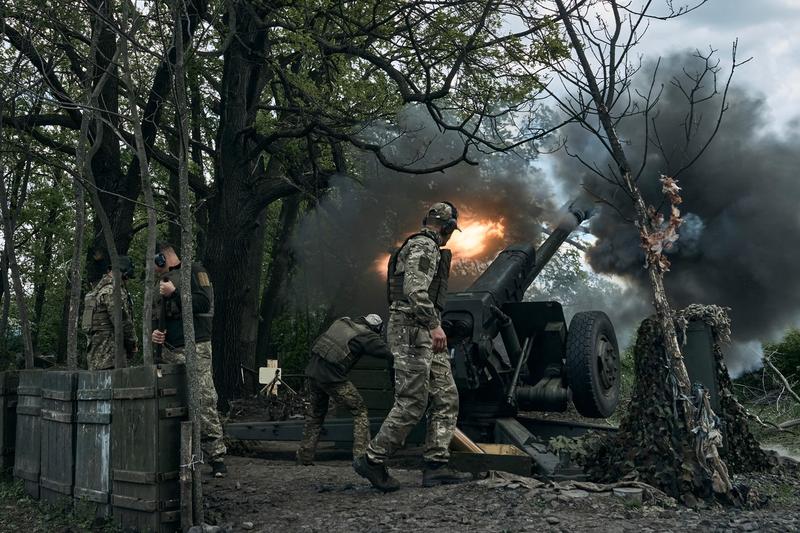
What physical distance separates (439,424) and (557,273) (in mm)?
17833

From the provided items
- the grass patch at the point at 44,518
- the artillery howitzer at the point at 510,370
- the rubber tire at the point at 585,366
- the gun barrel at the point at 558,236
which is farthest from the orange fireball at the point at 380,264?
the grass patch at the point at 44,518

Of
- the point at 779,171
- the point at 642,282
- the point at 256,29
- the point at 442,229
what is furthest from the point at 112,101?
the point at 779,171

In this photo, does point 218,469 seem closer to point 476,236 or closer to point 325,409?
point 325,409

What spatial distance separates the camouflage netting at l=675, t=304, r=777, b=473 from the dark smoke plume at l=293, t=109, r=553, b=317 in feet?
21.5

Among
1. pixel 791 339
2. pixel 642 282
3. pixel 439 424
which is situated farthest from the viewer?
pixel 642 282

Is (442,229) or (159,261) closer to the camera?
(442,229)

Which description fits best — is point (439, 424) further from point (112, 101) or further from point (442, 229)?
point (112, 101)

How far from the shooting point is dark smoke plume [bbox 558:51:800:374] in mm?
12961

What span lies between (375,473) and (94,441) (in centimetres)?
200

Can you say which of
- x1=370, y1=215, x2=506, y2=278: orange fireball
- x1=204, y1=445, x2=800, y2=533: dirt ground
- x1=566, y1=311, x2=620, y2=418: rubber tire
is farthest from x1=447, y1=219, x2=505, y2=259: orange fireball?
x1=204, y1=445, x2=800, y2=533: dirt ground

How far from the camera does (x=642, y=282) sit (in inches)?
549

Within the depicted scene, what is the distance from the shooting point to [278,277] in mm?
18656

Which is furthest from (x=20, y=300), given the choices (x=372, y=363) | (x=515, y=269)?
(x=515, y=269)

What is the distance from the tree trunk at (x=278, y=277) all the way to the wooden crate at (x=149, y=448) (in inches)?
503
